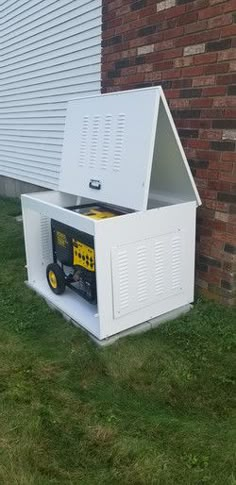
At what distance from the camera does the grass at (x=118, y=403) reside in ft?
6.15

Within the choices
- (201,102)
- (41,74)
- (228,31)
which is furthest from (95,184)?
(41,74)

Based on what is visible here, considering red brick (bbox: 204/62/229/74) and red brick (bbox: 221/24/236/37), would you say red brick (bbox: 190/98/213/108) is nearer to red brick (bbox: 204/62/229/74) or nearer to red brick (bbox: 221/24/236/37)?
red brick (bbox: 204/62/229/74)

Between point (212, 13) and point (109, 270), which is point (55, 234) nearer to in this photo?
Answer: point (109, 270)

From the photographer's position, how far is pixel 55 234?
3.46m

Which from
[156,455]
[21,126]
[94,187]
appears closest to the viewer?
[156,455]

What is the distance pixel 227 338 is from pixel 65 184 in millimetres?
1820

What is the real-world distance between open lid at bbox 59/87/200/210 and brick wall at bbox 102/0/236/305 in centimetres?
25

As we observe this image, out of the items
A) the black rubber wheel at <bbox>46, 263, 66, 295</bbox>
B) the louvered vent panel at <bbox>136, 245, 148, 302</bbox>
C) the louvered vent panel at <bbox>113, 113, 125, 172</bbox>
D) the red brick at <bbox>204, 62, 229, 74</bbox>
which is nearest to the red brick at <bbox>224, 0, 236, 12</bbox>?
the red brick at <bbox>204, 62, 229, 74</bbox>

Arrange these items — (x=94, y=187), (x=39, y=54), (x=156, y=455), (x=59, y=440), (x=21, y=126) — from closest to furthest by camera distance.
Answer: (x=156, y=455)
(x=59, y=440)
(x=94, y=187)
(x=39, y=54)
(x=21, y=126)

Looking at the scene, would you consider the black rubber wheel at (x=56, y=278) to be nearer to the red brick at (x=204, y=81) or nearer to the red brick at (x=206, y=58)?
the red brick at (x=204, y=81)

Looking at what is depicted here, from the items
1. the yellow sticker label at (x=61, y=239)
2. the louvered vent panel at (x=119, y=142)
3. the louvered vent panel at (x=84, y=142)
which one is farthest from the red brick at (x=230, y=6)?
the yellow sticker label at (x=61, y=239)

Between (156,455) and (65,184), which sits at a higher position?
(65,184)

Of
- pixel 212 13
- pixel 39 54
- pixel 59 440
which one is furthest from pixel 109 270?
pixel 39 54

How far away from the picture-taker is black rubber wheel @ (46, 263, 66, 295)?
11.2 feet
